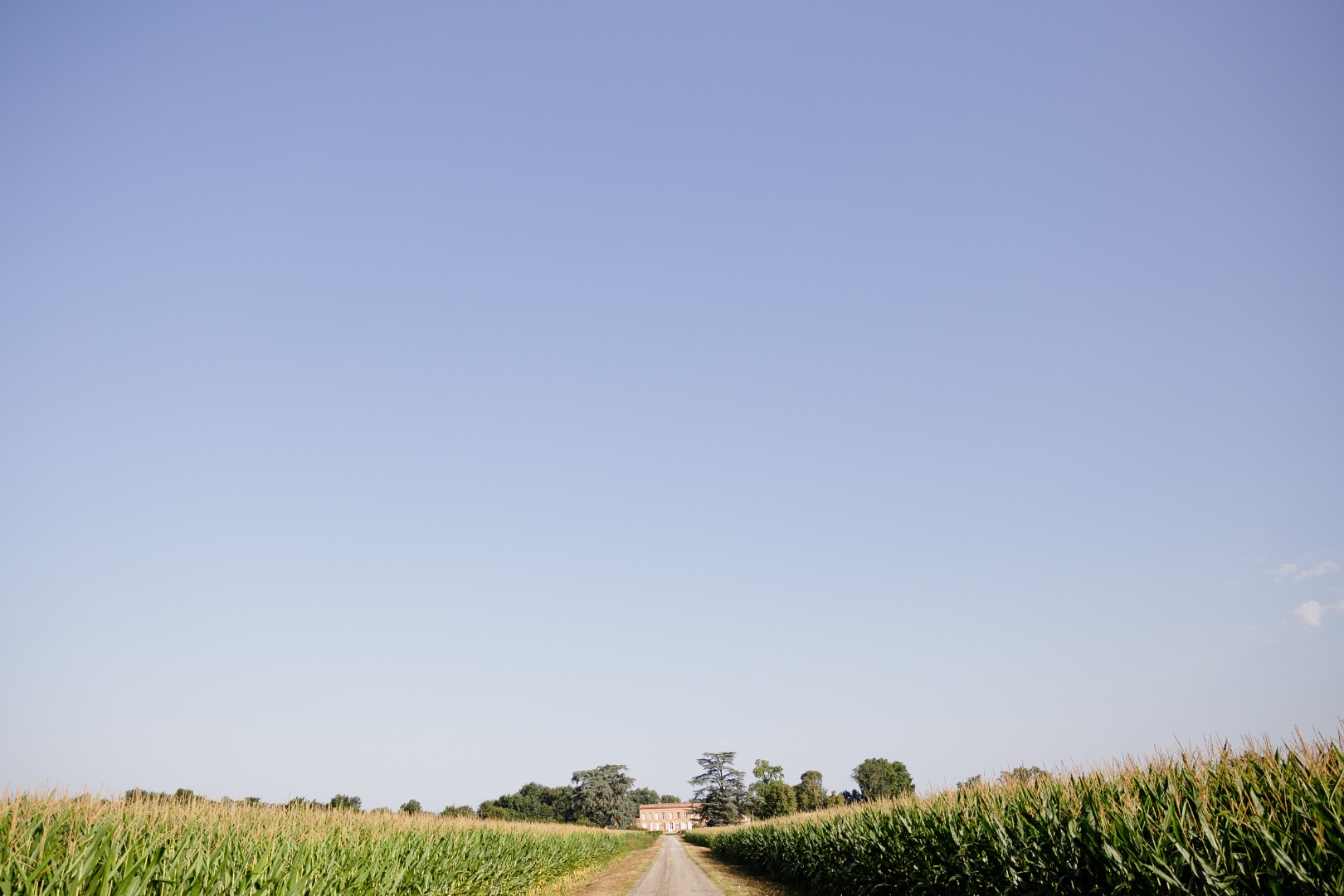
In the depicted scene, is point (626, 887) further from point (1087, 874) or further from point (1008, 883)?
point (1087, 874)

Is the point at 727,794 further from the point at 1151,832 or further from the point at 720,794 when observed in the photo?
the point at 1151,832

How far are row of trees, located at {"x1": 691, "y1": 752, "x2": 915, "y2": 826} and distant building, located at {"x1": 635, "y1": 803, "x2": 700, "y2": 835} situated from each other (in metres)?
25.5

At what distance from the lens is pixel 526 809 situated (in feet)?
522

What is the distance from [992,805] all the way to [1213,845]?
5649mm

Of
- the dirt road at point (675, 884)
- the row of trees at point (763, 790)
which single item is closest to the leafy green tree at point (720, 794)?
the row of trees at point (763, 790)

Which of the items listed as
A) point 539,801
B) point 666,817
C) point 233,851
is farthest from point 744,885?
point 539,801

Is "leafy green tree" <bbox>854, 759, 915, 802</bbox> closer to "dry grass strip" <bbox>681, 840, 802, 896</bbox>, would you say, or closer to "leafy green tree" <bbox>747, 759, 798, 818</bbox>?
"leafy green tree" <bbox>747, 759, 798, 818</bbox>

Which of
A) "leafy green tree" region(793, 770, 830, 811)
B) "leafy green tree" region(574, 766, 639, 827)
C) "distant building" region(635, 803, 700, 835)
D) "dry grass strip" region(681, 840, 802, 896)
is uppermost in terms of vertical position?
"dry grass strip" region(681, 840, 802, 896)

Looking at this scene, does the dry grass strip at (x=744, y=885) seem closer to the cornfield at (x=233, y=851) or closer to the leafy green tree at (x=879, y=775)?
the cornfield at (x=233, y=851)

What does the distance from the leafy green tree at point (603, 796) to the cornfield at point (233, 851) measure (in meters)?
91.5

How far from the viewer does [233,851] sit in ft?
27.8

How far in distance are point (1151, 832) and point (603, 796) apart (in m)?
111

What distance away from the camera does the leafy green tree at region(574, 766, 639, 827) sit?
102 metres

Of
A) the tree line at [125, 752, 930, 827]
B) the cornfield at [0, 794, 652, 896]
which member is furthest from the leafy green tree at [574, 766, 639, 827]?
the cornfield at [0, 794, 652, 896]
